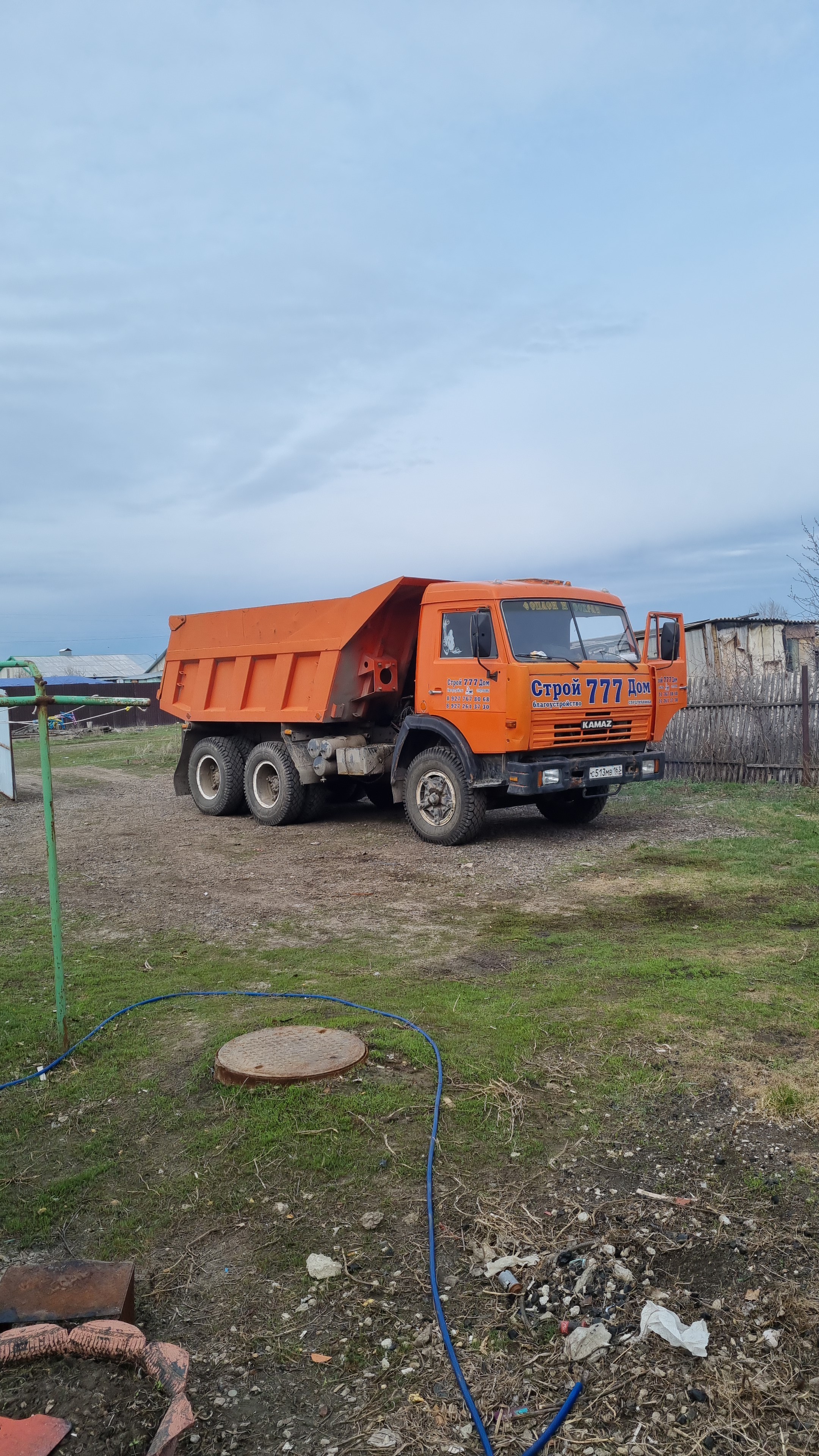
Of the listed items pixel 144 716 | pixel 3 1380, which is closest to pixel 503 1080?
pixel 3 1380

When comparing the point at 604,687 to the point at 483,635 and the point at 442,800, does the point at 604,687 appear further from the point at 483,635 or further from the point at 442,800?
the point at 442,800

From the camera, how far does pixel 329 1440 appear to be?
2.29 m

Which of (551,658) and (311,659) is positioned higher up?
(311,659)

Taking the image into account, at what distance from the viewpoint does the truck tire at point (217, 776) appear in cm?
1283

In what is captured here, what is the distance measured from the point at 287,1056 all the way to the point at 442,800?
6074 millimetres

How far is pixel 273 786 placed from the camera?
1234 cm

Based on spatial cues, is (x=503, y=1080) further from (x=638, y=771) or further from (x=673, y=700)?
(x=673, y=700)

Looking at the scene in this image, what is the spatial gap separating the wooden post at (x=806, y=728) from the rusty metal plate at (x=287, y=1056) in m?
9.88

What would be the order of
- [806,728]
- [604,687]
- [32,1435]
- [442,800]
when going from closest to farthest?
[32,1435]
[604,687]
[442,800]
[806,728]

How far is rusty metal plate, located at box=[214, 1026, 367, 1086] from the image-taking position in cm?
393

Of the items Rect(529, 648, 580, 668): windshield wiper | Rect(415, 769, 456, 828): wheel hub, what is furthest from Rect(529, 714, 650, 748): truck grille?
Rect(415, 769, 456, 828): wheel hub

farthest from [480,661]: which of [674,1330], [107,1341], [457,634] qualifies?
[107,1341]

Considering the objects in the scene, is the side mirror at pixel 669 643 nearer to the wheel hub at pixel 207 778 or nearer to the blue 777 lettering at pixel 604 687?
the blue 777 lettering at pixel 604 687

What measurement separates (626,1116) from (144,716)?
47.6 metres
